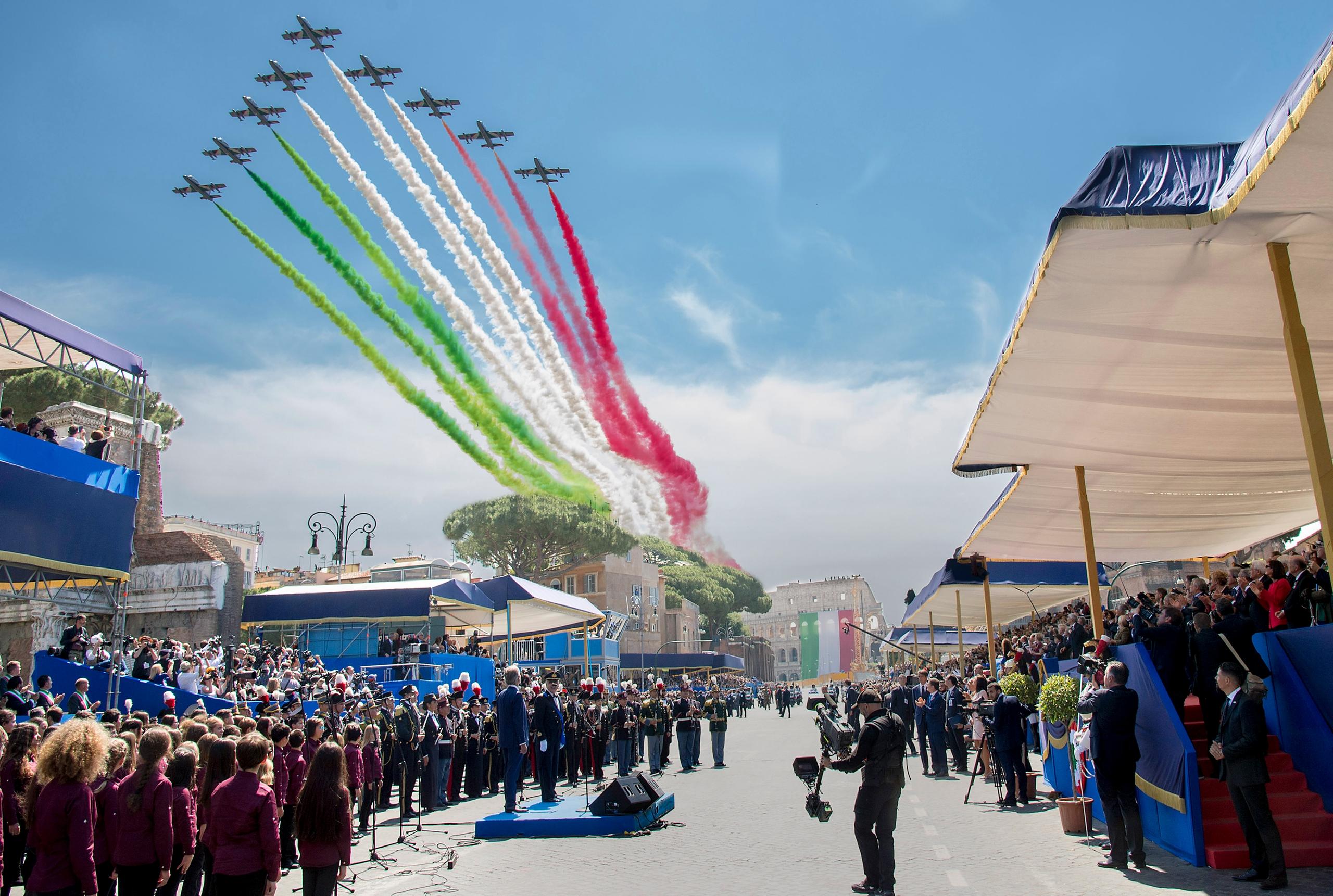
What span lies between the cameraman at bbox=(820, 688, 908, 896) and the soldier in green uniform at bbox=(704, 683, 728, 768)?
11.7m

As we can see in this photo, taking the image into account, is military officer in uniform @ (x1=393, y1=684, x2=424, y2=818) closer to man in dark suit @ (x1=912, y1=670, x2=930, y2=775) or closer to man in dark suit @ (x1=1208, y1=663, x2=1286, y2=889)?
man in dark suit @ (x1=912, y1=670, x2=930, y2=775)

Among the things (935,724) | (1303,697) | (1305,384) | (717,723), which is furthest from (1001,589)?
(1305,384)

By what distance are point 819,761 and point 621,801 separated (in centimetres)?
335

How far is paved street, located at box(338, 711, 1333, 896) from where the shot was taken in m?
6.90

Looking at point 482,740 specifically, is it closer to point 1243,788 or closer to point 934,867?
point 934,867

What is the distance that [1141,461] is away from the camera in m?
12.6

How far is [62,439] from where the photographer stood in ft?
66.7

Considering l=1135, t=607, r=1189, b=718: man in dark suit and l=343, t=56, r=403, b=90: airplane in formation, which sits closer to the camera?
l=1135, t=607, r=1189, b=718: man in dark suit

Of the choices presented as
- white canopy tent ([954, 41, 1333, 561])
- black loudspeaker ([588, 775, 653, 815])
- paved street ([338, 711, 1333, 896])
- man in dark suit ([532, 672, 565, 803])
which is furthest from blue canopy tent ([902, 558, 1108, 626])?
black loudspeaker ([588, 775, 653, 815])

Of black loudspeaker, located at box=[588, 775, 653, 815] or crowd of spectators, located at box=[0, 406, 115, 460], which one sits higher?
crowd of spectators, located at box=[0, 406, 115, 460]

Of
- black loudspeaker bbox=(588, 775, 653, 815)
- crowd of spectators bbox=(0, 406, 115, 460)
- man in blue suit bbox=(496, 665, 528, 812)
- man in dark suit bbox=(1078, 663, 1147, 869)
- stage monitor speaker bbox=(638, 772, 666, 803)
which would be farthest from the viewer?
crowd of spectators bbox=(0, 406, 115, 460)

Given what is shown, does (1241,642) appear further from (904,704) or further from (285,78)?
(285,78)

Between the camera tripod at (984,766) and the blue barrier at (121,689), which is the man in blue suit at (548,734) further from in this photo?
the camera tripod at (984,766)

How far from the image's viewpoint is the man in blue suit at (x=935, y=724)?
611 inches
